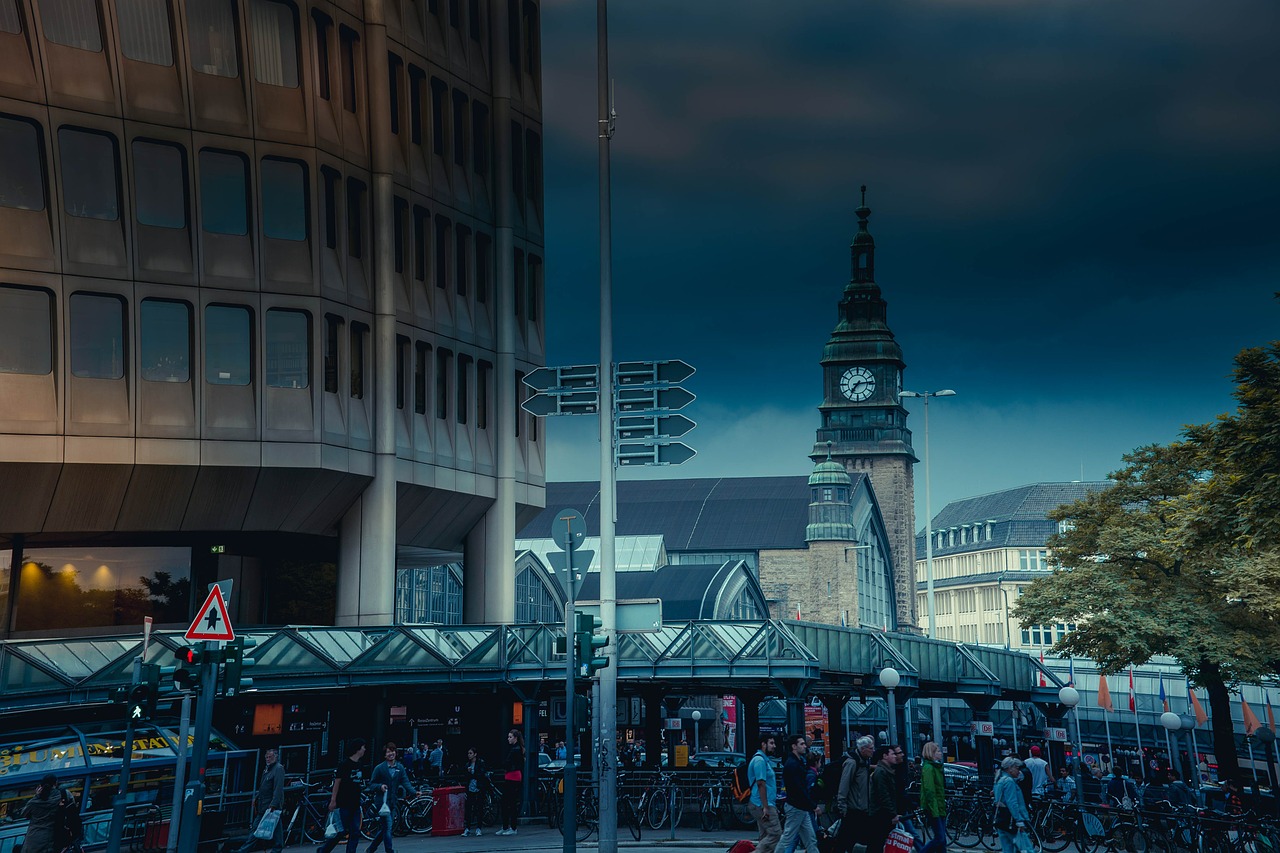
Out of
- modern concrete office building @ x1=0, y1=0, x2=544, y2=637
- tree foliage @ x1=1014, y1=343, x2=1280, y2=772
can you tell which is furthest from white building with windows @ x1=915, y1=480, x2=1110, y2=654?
modern concrete office building @ x1=0, y1=0, x2=544, y2=637

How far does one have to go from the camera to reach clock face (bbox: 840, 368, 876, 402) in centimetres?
12106

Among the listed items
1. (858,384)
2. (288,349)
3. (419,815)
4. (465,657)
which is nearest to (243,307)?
(288,349)

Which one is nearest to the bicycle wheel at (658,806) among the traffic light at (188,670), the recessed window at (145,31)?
the traffic light at (188,670)

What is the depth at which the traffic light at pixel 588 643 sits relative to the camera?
767 inches

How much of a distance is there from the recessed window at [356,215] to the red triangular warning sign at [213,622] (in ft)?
64.2

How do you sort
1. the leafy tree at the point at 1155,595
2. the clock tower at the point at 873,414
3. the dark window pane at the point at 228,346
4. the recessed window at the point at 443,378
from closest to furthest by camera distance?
the dark window pane at the point at 228,346 < the leafy tree at the point at 1155,595 < the recessed window at the point at 443,378 < the clock tower at the point at 873,414

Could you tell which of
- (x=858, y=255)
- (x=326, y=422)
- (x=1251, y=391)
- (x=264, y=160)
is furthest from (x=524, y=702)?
(x=858, y=255)

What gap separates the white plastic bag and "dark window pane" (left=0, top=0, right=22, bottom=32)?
18853 mm

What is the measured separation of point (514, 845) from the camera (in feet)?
85.3

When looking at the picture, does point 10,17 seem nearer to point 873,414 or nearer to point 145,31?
point 145,31

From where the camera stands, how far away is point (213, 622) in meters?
18.3

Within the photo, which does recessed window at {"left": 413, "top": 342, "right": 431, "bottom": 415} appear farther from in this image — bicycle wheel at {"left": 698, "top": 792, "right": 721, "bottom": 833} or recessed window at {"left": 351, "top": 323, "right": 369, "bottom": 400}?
bicycle wheel at {"left": 698, "top": 792, "right": 721, "bottom": 833}

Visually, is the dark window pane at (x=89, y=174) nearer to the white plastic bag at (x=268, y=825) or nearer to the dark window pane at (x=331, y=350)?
the dark window pane at (x=331, y=350)

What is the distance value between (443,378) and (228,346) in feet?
25.9
